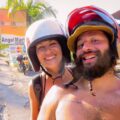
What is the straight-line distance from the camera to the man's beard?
6.70 ft

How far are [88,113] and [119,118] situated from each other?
0.15 m

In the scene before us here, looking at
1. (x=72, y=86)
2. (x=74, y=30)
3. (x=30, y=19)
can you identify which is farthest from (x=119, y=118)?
(x=30, y=19)

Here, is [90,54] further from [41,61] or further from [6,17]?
[6,17]

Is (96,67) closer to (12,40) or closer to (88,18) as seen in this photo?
(88,18)

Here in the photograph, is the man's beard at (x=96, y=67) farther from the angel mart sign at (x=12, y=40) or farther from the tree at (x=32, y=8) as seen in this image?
the tree at (x=32, y=8)

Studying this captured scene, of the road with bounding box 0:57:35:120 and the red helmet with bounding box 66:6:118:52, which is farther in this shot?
the road with bounding box 0:57:35:120

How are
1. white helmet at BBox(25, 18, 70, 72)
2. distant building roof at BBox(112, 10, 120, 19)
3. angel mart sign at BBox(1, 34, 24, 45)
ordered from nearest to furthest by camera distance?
white helmet at BBox(25, 18, 70, 72)
angel mart sign at BBox(1, 34, 24, 45)
distant building roof at BBox(112, 10, 120, 19)

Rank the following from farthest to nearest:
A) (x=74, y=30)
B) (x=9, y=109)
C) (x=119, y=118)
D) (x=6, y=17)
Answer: (x=6, y=17) → (x=9, y=109) → (x=74, y=30) → (x=119, y=118)

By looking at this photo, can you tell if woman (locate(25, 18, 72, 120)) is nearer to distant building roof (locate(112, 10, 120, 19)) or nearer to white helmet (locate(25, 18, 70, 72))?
white helmet (locate(25, 18, 70, 72))

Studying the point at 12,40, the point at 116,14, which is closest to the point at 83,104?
the point at 12,40

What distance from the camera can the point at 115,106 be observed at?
6.61 ft

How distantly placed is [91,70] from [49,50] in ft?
2.24

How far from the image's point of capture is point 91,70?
2.03 meters

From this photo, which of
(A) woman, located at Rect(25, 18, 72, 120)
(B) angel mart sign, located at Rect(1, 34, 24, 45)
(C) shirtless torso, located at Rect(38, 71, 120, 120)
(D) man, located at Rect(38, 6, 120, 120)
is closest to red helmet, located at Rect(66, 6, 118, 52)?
(D) man, located at Rect(38, 6, 120, 120)
